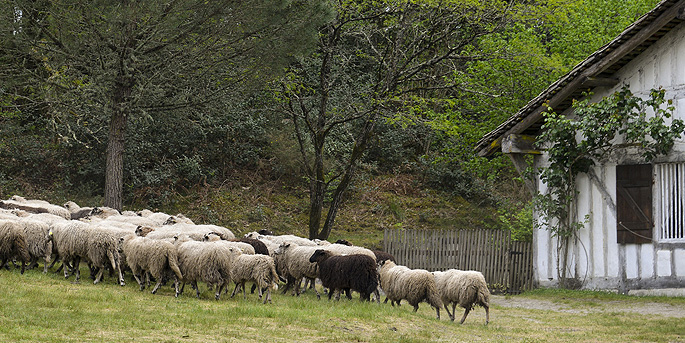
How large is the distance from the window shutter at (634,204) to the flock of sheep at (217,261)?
5.10 metres

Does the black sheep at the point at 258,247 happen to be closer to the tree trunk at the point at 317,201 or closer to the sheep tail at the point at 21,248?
the sheep tail at the point at 21,248

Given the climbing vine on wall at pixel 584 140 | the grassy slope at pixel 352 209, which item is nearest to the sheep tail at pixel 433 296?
the climbing vine on wall at pixel 584 140

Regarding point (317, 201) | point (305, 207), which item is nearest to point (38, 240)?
point (317, 201)

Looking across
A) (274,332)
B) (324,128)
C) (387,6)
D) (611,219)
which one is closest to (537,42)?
(387,6)

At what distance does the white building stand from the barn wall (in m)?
0.02

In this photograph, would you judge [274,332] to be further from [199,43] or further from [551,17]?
[551,17]

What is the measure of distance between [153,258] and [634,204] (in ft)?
35.3

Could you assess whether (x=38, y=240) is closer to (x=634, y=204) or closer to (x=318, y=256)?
(x=318, y=256)

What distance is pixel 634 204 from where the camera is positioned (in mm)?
17078

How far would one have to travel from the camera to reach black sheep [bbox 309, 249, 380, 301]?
1462 cm

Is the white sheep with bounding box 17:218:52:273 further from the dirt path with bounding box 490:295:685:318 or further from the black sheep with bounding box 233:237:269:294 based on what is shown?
the dirt path with bounding box 490:295:685:318

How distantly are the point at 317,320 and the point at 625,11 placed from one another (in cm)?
1929

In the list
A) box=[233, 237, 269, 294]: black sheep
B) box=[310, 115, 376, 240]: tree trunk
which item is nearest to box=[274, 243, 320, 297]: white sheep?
box=[233, 237, 269, 294]: black sheep

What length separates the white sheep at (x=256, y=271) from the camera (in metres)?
13.6
